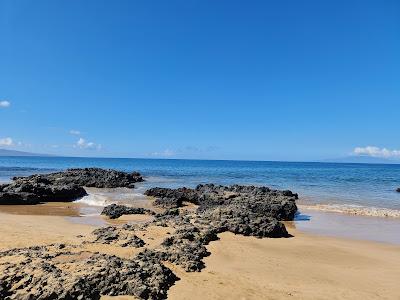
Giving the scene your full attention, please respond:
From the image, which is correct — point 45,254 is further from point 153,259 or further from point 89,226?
point 89,226

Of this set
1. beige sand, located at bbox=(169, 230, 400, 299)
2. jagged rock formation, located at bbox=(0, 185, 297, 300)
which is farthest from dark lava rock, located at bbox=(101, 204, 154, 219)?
beige sand, located at bbox=(169, 230, 400, 299)

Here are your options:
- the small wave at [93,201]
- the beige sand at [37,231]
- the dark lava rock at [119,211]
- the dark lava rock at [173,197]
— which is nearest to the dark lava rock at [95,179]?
the dark lava rock at [173,197]

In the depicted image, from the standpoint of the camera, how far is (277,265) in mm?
10539

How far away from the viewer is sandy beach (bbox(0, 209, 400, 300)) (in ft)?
27.6

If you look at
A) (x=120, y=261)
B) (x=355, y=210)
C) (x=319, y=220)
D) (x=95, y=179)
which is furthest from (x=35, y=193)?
(x=355, y=210)

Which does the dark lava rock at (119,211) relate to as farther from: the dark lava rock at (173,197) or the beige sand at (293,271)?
the beige sand at (293,271)

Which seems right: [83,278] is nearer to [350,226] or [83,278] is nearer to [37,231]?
[37,231]

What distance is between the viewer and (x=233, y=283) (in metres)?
8.66

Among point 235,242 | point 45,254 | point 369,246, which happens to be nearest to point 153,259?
point 45,254

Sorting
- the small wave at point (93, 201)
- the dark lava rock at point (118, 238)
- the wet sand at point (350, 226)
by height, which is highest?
the dark lava rock at point (118, 238)

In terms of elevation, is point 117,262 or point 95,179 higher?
point 95,179

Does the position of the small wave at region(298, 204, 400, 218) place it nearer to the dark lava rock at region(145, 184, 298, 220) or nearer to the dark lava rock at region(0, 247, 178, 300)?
the dark lava rock at region(145, 184, 298, 220)

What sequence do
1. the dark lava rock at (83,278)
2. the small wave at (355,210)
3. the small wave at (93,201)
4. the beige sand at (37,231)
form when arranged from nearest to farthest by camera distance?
the dark lava rock at (83,278)
the beige sand at (37,231)
the small wave at (355,210)
the small wave at (93,201)

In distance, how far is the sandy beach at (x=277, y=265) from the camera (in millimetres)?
8414
